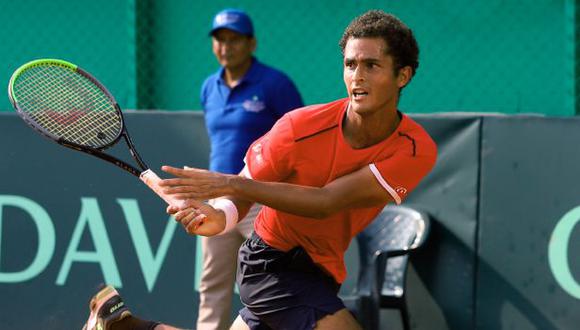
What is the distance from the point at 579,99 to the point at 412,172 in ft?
9.73

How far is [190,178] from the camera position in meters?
3.58

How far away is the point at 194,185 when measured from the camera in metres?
3.57

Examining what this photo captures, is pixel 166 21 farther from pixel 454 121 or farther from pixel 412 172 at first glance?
pixel 412 172

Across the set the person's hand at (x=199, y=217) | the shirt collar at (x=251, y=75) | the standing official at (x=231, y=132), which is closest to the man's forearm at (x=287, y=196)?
the person's hand at (x=199, y=217)

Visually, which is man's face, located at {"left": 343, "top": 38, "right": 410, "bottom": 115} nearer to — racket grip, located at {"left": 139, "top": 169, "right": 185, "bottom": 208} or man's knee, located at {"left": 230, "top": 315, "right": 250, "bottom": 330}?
racket grip, located at {"left": 139, "top": 169, "right": 185, "bottom": 208}

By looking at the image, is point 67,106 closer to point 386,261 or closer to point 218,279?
point 218,279

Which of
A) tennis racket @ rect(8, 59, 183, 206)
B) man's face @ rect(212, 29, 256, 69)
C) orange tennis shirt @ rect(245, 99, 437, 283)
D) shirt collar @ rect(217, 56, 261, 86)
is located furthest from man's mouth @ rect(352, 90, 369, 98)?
man's face @ rect(212, 29, 256, 69)

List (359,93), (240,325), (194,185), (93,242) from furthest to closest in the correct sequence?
1. (93,242)
2. (240,325)
3. (359,93)
4. (194,185)

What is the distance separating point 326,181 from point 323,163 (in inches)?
2.6

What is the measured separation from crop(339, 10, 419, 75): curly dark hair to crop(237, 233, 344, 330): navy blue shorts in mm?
778

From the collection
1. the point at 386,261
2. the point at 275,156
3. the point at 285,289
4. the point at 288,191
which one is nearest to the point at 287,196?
the point at 288,191

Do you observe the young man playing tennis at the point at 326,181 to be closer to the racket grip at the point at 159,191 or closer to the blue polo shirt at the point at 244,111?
the racket grip at the point at 159,191

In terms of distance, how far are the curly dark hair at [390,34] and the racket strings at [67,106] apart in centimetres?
105

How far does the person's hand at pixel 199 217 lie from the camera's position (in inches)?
145
